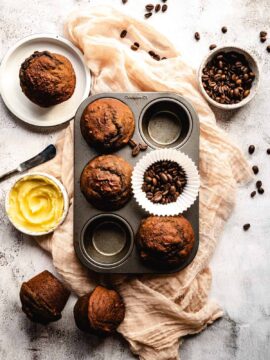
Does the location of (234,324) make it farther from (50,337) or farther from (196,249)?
(50,337)

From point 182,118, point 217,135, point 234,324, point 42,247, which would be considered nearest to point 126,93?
point 182,118

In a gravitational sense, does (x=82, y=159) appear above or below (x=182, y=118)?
below

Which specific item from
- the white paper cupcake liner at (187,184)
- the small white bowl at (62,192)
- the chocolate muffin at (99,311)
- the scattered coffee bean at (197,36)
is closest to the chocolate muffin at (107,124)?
the white paper cupcake liner at (187,184)

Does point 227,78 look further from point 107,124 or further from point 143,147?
point 107,124

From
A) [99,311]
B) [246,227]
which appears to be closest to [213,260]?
[246,227]

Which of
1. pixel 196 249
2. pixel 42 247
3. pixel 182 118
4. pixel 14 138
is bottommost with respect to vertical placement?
pixel 42 247

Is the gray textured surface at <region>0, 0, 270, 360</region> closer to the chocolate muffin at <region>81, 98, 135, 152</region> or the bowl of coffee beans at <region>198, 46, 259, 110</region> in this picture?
the bowl of coffee beans at <region>198, 46, 259, 110</region>

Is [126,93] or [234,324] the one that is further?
[234,324]
